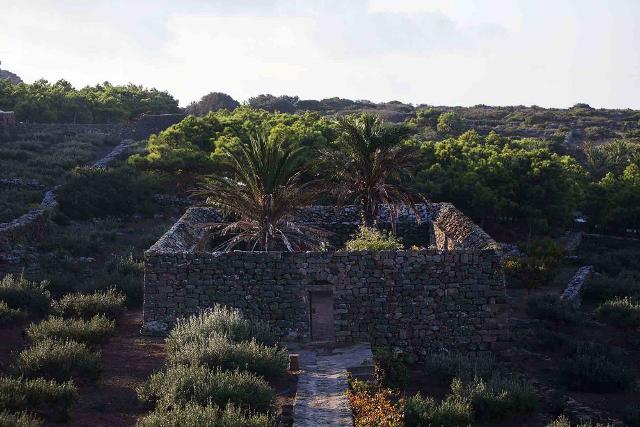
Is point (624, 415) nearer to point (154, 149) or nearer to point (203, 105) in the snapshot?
point (154, 149)

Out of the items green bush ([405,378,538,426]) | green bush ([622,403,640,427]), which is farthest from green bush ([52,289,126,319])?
green bush ([622,403,640,427])

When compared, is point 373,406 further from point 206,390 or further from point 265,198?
point 265,198

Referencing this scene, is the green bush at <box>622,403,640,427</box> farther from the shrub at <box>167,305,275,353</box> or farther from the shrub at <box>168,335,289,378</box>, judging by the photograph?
the shrub at <box>167,305,275,353</box>

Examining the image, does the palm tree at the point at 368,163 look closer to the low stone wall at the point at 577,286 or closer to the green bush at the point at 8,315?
the low stone wall at the point at 577,286

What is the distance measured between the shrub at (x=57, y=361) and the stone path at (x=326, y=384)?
3.35 meters

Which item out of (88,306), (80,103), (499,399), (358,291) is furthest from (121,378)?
(80,103)

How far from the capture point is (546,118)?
78938 millimetres

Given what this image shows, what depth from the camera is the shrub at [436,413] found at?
31.5 ft

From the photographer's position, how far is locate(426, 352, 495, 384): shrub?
11.8 metres

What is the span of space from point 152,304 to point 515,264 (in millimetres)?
11443

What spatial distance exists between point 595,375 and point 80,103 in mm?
48281

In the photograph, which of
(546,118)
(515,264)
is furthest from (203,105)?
(515,264)

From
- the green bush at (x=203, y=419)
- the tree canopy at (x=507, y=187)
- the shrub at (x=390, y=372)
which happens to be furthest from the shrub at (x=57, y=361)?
the tree canopy at (x=507, y=187)

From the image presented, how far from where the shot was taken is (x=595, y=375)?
12.9 m
